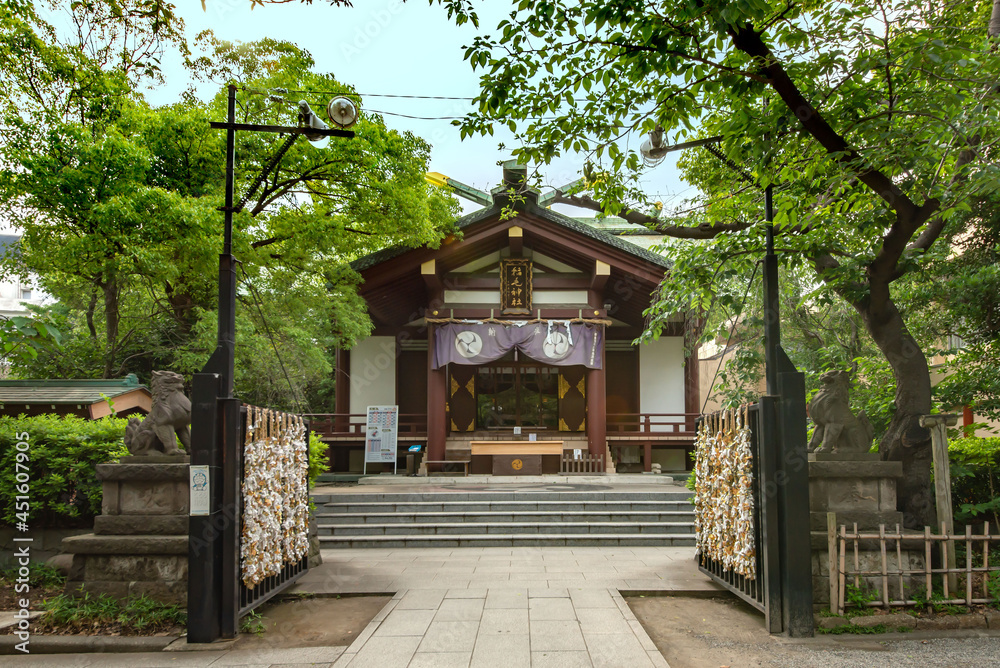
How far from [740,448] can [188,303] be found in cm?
1156

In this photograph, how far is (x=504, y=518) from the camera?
11.2 m

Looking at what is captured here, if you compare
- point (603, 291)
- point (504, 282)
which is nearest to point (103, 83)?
point (504, 282)

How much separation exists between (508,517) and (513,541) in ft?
2.93

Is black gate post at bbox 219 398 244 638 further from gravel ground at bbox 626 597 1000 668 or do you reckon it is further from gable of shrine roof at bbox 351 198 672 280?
gable of shrine roof at bbox 351 198 672 280

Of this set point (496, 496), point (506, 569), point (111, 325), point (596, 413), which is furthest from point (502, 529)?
point (111, 325)

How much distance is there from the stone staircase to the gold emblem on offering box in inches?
210

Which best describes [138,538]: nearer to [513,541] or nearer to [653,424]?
[513,541]

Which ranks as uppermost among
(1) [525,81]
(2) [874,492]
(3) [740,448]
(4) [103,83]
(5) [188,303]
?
(4) [103,83]

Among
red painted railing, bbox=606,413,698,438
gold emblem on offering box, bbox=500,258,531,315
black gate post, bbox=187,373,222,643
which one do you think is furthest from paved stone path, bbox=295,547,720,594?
gold emblem on offering box, bbox=500,258,531,315

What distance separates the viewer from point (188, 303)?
1384 centimetres

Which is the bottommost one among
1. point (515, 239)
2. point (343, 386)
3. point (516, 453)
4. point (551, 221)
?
point (516, 453)

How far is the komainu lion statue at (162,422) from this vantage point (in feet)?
20.5

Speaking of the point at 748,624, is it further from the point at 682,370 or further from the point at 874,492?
the point at 682,370

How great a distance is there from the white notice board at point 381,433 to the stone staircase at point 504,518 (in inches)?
150
